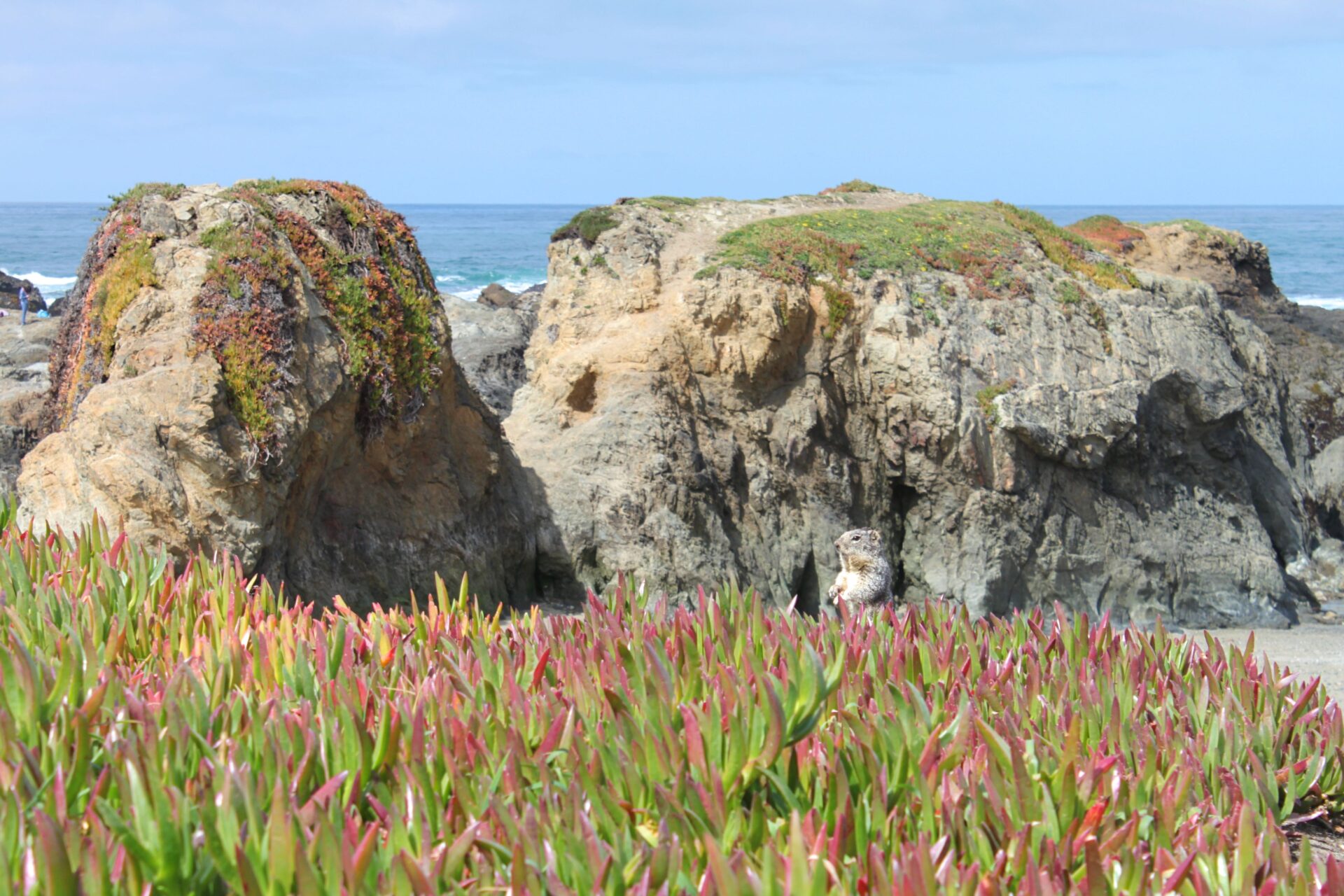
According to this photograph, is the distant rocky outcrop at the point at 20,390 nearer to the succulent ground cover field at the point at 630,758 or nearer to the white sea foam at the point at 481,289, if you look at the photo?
the succulent ground cover field at the point at 630,758

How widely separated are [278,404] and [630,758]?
810 centimetres

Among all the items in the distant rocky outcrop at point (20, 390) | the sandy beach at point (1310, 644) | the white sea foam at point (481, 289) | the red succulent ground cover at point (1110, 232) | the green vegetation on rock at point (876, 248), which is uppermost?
the red succulent ground cover at point (1110, 232)

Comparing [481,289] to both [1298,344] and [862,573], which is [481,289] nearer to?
[1298,344]

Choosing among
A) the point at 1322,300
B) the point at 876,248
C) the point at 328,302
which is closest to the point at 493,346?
the point at 876,248

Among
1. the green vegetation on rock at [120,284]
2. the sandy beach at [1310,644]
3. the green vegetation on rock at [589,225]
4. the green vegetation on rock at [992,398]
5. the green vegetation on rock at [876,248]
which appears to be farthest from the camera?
the green vegetation on rock at [589,225]

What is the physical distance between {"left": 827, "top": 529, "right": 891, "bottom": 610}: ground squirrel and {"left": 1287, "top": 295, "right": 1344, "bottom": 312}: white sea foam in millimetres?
66258

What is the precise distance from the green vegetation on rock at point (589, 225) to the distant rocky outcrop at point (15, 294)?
1365 inches

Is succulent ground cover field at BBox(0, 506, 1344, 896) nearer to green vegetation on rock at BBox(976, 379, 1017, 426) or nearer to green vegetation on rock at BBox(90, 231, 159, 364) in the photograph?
green vegetation on rock at BBox(90, 231, 159, 364)

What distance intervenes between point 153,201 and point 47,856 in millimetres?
10773

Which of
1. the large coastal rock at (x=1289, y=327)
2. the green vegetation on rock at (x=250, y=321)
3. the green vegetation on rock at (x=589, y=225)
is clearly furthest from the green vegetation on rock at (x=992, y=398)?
the green vegetation on rock at (x=250, y=321)

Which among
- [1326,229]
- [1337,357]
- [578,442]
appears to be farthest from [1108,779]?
[1326,229]

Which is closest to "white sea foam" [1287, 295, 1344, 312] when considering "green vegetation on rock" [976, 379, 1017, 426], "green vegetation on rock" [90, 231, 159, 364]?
"green vegetation on rock" [976, 379, 1017, 426]

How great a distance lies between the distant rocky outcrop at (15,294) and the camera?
1828 inches

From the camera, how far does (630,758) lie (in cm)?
357
